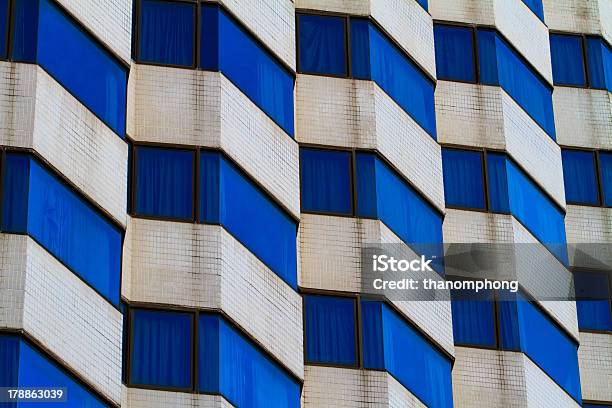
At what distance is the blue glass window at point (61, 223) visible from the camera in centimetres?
3048

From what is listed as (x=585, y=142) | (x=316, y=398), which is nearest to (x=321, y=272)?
(x=316, y=398)

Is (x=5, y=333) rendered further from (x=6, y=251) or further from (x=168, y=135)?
(x=168, y=135)

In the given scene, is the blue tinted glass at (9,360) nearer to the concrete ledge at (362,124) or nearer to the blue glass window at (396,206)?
the blue glass window at (396,206)

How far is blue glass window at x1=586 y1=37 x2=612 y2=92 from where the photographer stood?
43.0 m

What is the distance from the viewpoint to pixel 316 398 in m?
33.7

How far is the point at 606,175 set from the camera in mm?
41938

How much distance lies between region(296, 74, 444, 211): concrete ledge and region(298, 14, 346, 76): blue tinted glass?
27 cm

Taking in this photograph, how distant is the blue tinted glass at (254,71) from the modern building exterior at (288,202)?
42mm

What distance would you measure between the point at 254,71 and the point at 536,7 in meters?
9.51

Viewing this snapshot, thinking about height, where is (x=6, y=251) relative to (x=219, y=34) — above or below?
below

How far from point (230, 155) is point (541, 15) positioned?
1136cm


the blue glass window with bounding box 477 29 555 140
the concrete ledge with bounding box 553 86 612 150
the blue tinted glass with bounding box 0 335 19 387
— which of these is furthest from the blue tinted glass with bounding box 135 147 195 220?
the concrete ledge with bounding box 553 86 612 150

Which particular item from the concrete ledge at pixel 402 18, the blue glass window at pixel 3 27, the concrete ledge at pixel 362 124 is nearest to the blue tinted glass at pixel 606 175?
the concrete ledge at pixel 402 18

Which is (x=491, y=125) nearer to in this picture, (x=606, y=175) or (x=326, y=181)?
(x=606, y=175)
